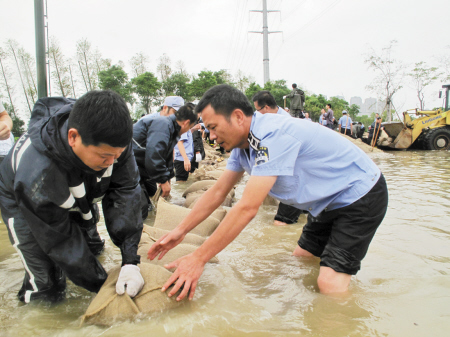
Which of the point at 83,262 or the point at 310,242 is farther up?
the point at 83,262

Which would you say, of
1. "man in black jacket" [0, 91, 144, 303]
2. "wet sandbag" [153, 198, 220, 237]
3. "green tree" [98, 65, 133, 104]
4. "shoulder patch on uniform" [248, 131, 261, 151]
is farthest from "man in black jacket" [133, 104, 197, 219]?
"green tree" [98, 65, 133, 104]

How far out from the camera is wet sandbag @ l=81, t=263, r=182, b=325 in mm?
1470

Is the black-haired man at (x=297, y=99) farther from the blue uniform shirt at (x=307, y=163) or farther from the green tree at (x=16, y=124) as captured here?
the green tree at (x=16, y=124)

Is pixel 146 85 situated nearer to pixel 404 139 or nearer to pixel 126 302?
pixel 404 139

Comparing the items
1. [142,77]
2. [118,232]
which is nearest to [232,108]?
[118,232]

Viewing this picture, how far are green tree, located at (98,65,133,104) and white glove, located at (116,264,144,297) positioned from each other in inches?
991

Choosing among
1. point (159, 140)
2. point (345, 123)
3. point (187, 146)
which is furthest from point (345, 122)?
point (159, 140)

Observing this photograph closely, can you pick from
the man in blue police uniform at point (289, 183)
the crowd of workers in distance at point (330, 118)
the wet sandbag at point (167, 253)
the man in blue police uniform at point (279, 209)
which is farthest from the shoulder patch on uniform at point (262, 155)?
the crowd of workers in distance at point (330, 118)

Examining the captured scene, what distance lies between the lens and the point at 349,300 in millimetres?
1733

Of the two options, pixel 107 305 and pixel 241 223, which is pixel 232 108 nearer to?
pixel 241 223

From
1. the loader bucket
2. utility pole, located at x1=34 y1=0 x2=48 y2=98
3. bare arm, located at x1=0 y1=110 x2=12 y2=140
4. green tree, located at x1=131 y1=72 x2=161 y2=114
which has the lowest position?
the loader bucket

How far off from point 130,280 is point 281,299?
31.3 inches

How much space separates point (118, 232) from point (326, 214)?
1.14m

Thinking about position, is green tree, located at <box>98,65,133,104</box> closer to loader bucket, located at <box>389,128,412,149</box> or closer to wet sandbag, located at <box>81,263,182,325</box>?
loader bucket, located at <box>389,128,412,149</box>
